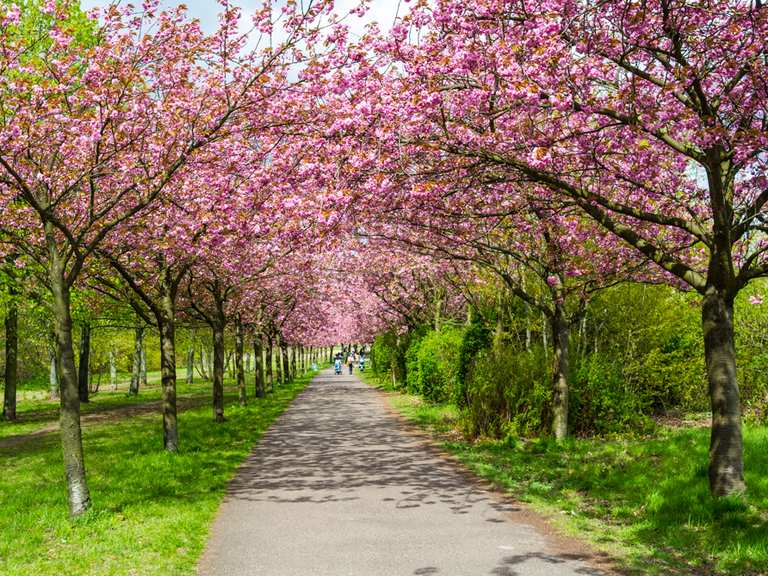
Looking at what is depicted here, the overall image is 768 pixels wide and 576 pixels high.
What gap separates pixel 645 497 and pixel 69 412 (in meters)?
7.52

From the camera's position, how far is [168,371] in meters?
13.9

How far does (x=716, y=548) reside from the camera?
6.41 metres

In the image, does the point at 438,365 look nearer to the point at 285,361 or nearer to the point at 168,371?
the point at 168,371

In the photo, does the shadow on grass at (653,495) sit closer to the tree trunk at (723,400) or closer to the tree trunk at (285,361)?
Result: the tree trunk at (723,400)

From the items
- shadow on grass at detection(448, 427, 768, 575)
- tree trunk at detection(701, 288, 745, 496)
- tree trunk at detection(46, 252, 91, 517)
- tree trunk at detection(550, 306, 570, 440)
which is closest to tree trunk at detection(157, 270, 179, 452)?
tree trunk at detection(46, 252, 91, 517)

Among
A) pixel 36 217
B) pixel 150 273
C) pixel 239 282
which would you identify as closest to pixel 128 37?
pixel 36 217

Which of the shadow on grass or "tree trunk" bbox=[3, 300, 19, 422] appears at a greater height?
"tree trunk" bbox=[3, 300, 19, 422]

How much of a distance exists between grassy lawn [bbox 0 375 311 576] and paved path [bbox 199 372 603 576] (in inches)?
16.2

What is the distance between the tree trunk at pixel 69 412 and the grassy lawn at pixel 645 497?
587 cm

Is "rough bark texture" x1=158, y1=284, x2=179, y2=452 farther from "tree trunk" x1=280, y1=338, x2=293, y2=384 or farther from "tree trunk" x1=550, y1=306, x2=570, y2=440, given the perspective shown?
"tree trunk" x1=280, y1=338, x2=293, y2=384

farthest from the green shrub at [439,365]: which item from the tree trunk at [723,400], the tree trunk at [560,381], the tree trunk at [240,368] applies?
the tree trunk at [723,400]

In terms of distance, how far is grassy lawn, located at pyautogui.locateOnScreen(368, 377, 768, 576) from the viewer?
634 cm

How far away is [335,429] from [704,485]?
37.3ft

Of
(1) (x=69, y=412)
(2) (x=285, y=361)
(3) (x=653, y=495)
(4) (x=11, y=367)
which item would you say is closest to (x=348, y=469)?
(1) (x=69, y=412)
